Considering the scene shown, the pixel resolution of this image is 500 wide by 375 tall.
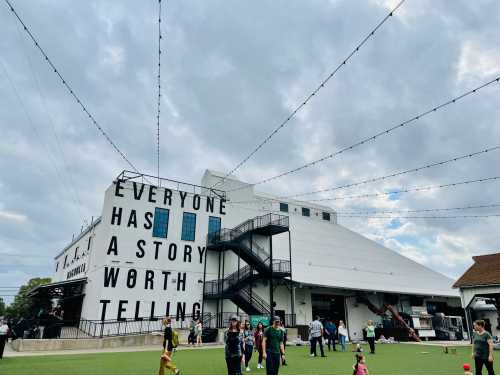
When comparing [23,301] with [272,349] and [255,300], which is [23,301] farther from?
[272,349]

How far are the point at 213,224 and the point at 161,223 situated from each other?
3769 mm

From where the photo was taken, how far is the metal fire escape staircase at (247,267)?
75.1 ft

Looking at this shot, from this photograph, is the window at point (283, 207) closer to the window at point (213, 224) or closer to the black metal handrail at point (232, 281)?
the window at point (213, 224)

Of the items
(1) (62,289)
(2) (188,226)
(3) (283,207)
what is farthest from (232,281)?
(1) (62,289)

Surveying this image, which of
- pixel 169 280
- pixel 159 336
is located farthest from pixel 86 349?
pixel 169 280

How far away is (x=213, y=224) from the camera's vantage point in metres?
25.9

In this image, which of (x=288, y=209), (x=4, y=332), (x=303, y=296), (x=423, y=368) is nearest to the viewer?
(x=423, y=368)

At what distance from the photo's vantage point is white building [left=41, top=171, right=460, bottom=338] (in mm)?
22125

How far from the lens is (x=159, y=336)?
1958 centimetres

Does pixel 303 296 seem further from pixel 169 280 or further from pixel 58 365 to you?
pixel 58 365

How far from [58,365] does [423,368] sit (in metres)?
10.6

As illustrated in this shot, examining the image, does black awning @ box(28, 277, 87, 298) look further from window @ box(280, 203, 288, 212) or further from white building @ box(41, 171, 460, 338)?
window @ box(280, 203, 288, 212)

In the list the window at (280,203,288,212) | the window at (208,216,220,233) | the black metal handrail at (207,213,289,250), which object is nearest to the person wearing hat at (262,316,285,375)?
the black metal handrail at (207,213,289,250)

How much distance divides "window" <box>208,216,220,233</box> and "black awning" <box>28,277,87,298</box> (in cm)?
876
